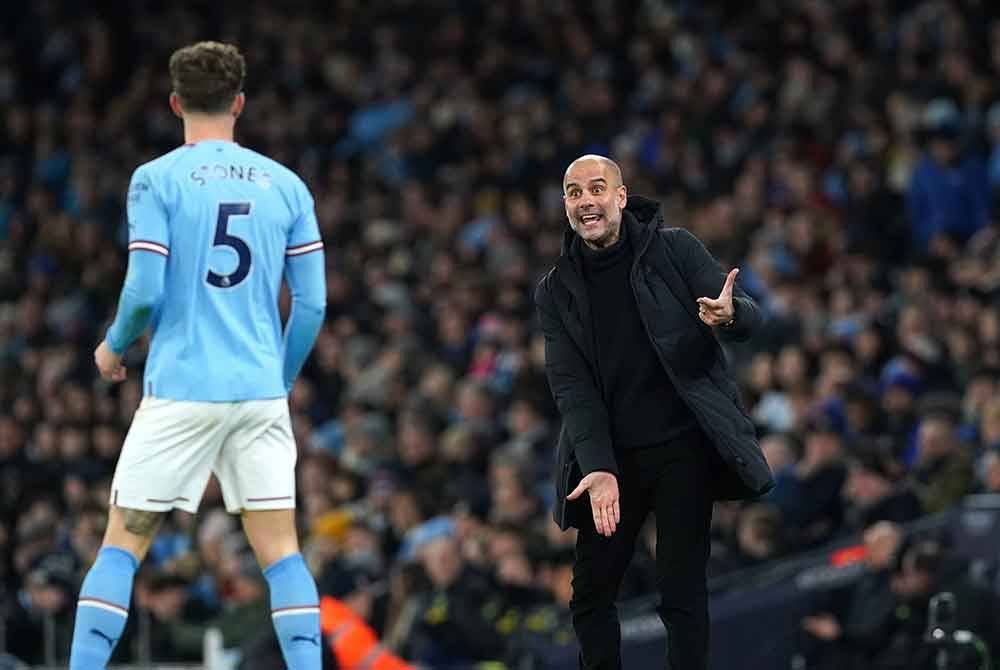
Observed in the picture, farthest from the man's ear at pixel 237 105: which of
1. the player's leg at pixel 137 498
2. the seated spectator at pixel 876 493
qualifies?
the seated spectator at pixel 876 493

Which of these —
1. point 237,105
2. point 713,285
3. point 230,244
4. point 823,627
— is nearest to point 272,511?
point 230,244

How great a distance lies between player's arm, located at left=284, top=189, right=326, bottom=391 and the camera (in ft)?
21.1

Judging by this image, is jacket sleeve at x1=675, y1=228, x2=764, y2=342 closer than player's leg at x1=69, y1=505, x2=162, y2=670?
Yes

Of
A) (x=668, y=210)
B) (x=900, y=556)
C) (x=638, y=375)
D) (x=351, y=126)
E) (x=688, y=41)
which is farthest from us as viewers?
(x=351, y=126)

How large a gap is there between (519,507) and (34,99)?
1073 centimetres

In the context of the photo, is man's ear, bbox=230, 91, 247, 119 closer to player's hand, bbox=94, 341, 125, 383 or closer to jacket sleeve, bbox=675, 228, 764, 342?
player's hand, bbox=94, 341, 125, 383

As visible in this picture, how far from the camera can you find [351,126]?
1798cm

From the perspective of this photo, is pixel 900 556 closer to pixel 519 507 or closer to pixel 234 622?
pixel 519 507

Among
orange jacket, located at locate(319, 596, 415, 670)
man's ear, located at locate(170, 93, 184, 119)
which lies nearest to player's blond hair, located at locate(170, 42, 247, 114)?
man's ear, located at locate(170, 93, 184, 119)

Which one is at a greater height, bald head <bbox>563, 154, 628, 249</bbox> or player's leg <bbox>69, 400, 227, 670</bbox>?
bald head <bbox>563, 154, 628, 249</bbox>

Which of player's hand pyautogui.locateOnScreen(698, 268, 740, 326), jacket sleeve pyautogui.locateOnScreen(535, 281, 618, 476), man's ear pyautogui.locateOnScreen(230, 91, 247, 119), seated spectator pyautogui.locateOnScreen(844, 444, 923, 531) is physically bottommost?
seated spectator pyautogui.locateOnScreen(844, 444, 923, 531)

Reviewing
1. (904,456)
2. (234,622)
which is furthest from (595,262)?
(904,456)

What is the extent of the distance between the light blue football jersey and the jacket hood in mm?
910

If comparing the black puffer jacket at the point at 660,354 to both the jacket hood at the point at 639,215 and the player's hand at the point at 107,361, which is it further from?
the player's hand at the point at 107,361
